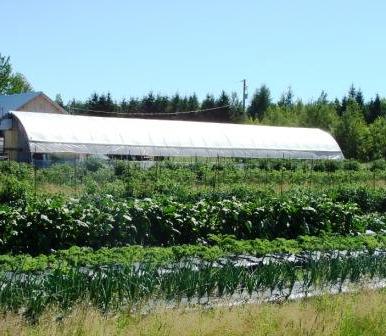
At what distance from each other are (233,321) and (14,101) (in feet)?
148

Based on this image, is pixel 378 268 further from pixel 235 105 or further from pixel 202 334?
pixel 235 105

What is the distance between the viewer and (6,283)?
4355mm

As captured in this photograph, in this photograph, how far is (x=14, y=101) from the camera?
46781mm

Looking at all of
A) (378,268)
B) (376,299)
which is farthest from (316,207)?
(376,299)

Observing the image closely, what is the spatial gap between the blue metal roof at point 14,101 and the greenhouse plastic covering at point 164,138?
53.4 feet

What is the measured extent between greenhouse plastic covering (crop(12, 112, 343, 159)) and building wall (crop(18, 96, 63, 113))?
1632 centimetres

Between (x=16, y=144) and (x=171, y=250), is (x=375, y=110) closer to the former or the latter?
(x=16, y=144)

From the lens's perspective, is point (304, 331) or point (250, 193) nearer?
point (304, 331)

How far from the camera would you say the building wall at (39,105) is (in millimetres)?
45688

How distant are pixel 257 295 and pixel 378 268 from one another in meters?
1.67

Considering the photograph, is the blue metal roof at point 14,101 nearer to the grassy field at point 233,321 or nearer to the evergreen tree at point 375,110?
the evergreen tree at point 375,110

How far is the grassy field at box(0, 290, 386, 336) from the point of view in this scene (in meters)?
4.02

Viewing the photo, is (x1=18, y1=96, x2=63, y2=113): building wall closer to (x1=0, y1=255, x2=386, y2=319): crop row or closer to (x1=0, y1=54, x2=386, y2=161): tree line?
(x1=0, y1=54, x2=386, y2=161): tree line

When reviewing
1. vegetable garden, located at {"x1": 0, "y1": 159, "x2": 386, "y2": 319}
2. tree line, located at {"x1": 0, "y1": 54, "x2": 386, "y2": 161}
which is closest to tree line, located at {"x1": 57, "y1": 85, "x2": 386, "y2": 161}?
tree line, located at {"x1": 0, "y1": 54, "x2": 386, "y2": 161}
